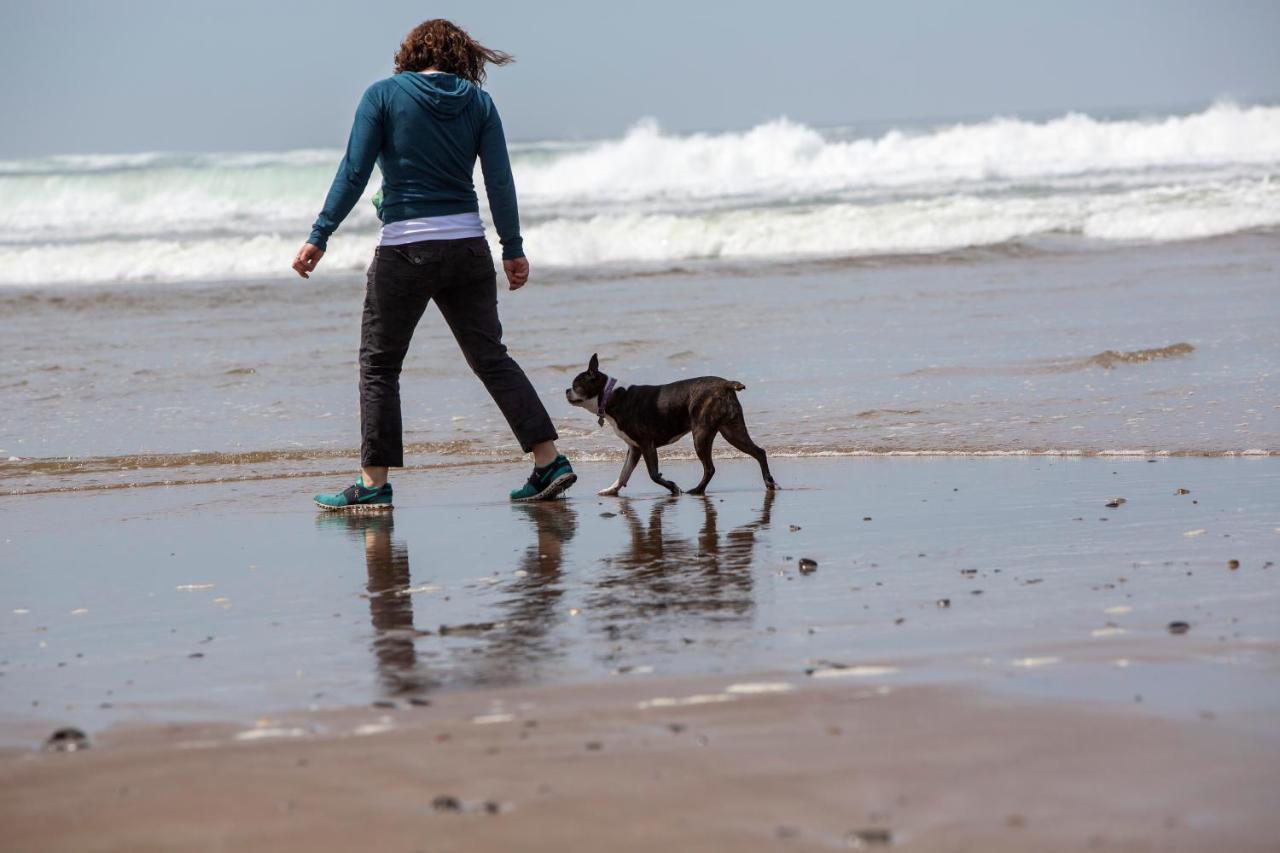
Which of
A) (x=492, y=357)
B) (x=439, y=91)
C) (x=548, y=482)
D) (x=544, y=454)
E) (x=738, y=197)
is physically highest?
(x=738, y=197)

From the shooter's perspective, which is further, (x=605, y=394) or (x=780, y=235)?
(x=780, y=235)

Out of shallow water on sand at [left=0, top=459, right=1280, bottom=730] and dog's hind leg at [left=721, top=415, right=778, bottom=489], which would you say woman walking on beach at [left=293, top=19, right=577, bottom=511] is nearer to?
shallow water on sand at [left=0, top=459, right=1280, bottom=730]

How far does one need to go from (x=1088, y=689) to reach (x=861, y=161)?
1866 inches

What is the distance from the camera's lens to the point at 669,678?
12.6ft

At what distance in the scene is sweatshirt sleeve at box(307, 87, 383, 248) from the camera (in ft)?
21.4

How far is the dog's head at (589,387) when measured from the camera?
7.77m

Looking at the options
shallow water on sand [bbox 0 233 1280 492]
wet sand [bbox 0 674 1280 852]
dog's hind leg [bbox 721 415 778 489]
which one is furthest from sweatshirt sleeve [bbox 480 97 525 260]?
wet sand [bbox 0 674 1280 852]

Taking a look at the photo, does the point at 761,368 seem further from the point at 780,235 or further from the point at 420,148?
the point at 780,235

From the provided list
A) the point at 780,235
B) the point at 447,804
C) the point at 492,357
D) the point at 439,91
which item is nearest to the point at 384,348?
the point at 492,357

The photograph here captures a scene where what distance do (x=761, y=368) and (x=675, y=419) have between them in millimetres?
3839

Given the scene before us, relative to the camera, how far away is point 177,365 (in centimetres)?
1298

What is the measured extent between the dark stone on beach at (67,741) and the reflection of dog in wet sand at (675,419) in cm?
411

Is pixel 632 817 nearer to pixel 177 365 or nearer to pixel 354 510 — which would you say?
pixel 354 510

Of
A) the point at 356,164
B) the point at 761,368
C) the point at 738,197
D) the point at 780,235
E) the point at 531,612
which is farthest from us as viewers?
the point at 738,197
